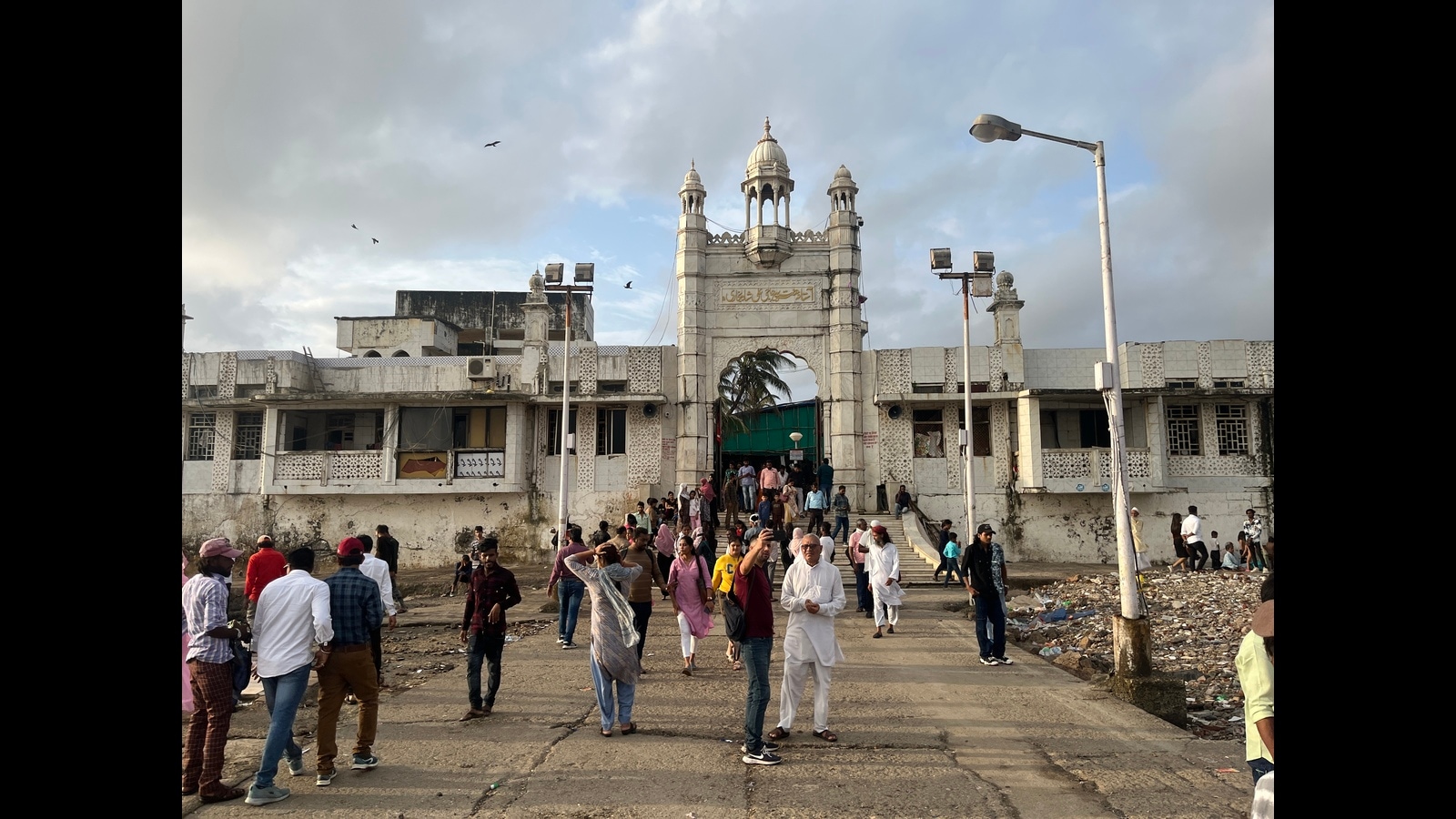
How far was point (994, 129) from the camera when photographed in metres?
8.93

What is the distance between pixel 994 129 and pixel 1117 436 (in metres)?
3.85

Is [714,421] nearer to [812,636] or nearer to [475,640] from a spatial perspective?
[475,640]

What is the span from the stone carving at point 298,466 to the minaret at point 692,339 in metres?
10.9

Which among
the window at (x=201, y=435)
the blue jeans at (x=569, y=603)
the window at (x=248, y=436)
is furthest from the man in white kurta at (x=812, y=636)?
the window at (x=201, y=435)

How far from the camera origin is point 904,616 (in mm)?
13539

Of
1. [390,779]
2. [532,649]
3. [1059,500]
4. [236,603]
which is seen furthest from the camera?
[1059,500]

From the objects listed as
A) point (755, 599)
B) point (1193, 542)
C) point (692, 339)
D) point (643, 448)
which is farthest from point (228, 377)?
point (1193, 542)

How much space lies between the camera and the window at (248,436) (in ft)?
78.8

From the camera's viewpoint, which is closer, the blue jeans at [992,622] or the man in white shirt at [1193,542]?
the blue jeans at [992,622]

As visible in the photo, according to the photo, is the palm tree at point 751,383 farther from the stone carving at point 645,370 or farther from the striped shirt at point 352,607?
the striped shirt at point 352,607
